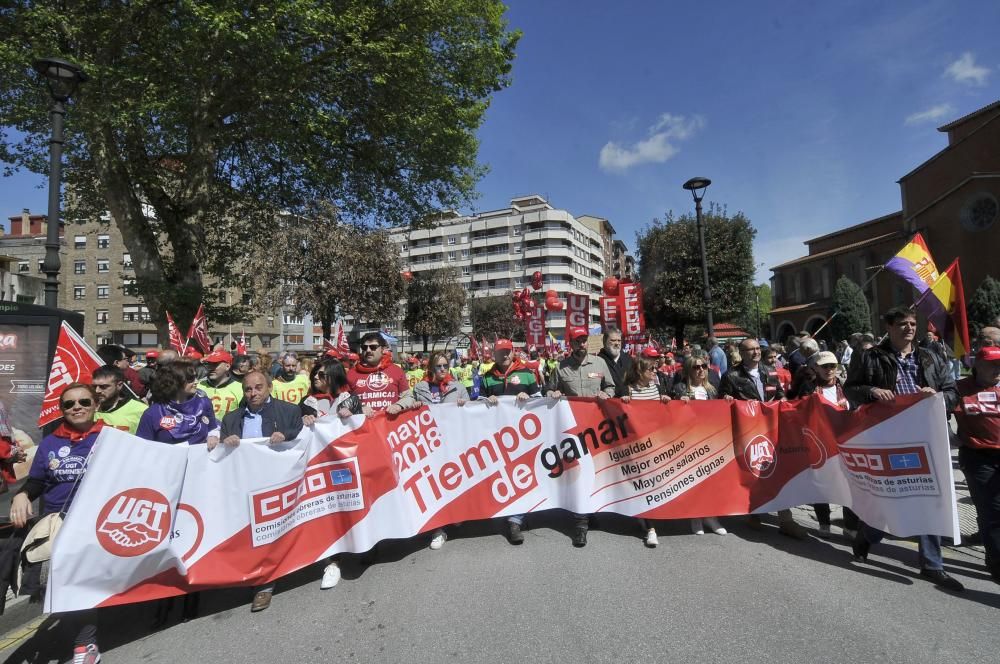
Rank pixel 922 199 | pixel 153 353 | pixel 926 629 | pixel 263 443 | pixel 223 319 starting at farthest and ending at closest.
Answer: pixel 922 199 < pixel 223 319 < pixel 153 353 < pixel 263 443 < pixel 926 629

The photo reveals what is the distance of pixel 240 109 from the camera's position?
13062mm

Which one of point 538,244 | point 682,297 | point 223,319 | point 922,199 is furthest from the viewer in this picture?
point 538,244

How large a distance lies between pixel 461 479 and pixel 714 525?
237 centimetres

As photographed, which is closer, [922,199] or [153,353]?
[153,353]

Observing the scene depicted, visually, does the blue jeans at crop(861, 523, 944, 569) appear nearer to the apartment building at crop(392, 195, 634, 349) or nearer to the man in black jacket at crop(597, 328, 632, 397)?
the man in black jacket at crop(597, 328, 632, 397)

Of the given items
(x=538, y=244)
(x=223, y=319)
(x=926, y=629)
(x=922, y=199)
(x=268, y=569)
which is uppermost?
(x=538, y=244)

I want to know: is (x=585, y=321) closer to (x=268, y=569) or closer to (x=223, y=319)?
(x=268, y=569)

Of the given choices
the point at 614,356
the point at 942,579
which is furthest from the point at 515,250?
the point at 942,579

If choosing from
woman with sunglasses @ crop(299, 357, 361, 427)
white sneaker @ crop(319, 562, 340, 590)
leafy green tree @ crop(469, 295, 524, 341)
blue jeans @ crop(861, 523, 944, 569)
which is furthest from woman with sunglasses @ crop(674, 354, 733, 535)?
leafy green tree @ crop(469, 295, 524, 341)

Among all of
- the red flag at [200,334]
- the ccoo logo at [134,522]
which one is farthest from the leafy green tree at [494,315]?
the ccoo logo at [134,522]

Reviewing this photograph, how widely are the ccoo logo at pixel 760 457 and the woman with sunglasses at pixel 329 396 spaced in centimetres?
368

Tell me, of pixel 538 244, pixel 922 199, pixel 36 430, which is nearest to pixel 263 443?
pixel 36 430

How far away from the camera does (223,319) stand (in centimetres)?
1463

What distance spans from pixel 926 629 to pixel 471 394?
886 centimetres
